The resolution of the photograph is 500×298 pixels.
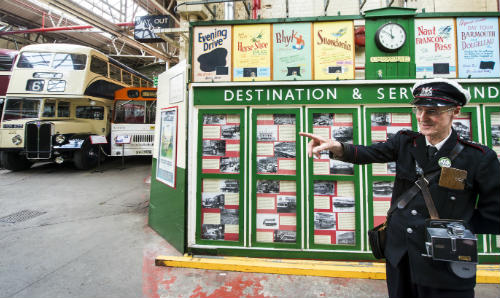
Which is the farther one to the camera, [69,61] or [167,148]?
[69,61]

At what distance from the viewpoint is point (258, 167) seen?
3.57 m

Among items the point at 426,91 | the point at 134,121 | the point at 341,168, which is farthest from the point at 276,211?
the point at 134,121

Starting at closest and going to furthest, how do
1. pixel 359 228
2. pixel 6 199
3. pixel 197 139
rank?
pixel 359 228, pixel 197 139, pixel 6 199

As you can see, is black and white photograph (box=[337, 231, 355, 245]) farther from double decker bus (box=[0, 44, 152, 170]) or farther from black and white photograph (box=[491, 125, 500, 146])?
double decker bus (box=[0, 44, 152, 170])

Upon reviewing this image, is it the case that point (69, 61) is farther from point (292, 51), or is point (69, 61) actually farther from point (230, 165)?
point (292, 51)

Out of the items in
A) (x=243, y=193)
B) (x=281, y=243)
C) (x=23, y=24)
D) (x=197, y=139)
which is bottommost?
(x=281, y=243)

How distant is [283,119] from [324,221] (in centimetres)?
159

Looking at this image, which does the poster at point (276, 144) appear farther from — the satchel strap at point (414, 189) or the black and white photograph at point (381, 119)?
the satchel strap at point (414, 189)

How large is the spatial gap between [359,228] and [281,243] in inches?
44.0

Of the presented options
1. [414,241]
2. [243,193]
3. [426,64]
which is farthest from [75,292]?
[426,64]

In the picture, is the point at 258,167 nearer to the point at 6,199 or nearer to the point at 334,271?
the point at 334,271

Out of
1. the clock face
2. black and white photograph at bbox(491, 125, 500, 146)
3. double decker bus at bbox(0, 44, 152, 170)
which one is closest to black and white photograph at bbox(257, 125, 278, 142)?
the clock face

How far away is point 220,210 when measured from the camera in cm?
360

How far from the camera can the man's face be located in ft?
5.01
